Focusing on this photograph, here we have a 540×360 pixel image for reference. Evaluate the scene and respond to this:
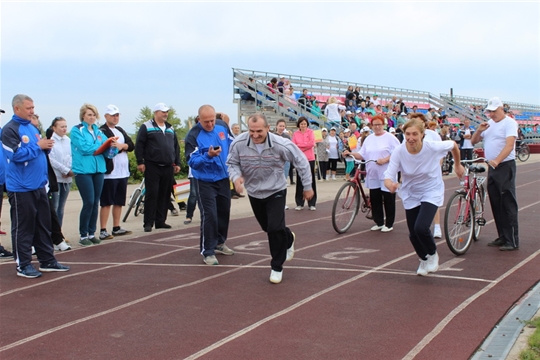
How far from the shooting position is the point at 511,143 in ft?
28.0

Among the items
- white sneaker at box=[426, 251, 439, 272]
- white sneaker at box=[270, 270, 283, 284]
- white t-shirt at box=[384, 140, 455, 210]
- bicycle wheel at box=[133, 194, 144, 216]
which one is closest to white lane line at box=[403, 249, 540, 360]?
white sneaker at box=[426, 251, 439, 272]

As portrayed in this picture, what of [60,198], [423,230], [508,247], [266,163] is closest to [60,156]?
[60,198]

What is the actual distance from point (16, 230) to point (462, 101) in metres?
49.6

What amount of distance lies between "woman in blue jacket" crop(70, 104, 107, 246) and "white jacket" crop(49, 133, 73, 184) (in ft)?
0.33

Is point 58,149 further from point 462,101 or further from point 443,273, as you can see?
point 462,101

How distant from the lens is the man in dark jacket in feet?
34.3

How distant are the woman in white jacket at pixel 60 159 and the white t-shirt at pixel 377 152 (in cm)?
460

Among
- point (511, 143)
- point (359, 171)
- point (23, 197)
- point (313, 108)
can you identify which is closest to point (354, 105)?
point (313, 108)

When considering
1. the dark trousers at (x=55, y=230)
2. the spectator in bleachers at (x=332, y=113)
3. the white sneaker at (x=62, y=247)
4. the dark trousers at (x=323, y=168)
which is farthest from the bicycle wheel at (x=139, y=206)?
the spectator in bleachers at (x=332, y=113)

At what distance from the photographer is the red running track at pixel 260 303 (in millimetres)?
5012

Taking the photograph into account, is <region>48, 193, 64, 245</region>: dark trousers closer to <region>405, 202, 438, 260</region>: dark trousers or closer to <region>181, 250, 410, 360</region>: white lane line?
<region>181, 250, 410, 360</region>: white lane line

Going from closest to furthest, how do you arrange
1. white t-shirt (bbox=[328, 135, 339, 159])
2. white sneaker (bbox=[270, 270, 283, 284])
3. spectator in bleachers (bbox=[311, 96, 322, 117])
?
white sneaker (bbox=[270, 270, 283, 284]) < white t-shirt (bbox=[328, 135, 339, 159]) < spectator in bleachers (bbox=[311, 96, 322, 117])

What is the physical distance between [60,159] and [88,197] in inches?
26.3

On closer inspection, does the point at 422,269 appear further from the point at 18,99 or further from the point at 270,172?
the point at 18,99
